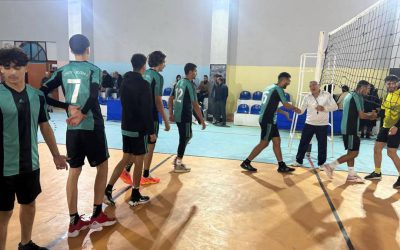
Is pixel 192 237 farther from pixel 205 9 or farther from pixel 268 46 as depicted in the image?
pixel 205 9

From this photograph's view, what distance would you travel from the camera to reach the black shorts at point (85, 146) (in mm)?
3008

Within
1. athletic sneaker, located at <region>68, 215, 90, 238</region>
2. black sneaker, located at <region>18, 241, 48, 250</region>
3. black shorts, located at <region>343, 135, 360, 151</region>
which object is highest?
black shorts, located at <region>343, 135, 360, 151</region>

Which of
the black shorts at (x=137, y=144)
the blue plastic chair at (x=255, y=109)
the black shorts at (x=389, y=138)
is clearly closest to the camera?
the black shorts at (x=137, y=144)

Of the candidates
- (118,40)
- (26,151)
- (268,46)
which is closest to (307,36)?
(268,46)

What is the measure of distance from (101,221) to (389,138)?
15.0 feet

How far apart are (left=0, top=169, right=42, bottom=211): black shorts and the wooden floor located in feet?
2.50

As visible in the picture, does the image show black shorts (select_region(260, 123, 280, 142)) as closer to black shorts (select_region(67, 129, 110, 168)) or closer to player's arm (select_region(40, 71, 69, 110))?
black shorts (select_region(67, 129, 110, 168))

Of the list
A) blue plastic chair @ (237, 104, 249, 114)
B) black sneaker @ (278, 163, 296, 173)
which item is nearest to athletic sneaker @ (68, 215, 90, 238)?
black sneaker @ (278, 163, 296, 173)

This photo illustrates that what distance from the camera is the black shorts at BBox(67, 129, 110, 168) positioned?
3008 mm

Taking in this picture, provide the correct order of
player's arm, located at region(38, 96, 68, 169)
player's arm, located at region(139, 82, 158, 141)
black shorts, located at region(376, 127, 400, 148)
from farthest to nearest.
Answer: black shorts, located at region(376, 127, 400, 148), player's arm, located at region(139, 82, 158, 141), player's arm, located at region(38, 96, 68, 169)

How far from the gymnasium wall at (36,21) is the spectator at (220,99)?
7816mm

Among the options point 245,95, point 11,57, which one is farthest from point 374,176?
point 245,95

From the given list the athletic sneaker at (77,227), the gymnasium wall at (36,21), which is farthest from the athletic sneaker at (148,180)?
the gymnasium wall at (36,21)

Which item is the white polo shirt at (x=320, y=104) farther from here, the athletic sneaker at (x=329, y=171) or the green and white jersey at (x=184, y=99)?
the green and white jersey at (x=184, y=99)
